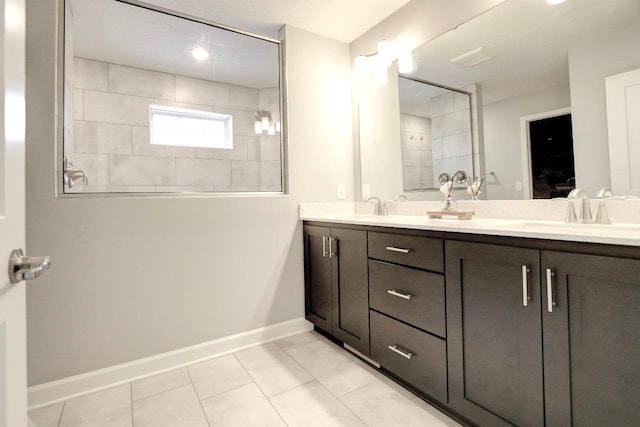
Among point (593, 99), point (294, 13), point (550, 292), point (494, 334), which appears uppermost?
point (294, 13)

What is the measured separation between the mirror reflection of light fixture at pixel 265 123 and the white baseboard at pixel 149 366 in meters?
1.48

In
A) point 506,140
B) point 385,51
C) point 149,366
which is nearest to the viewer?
point 506,140

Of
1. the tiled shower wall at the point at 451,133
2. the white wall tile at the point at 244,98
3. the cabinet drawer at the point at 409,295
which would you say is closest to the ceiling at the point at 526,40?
the tiled shower wall at the point at 451,133

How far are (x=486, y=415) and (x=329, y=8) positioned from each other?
2421mm

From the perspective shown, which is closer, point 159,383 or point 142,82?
point 159,383

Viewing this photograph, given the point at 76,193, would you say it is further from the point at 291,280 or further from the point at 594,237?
the point at 594,237

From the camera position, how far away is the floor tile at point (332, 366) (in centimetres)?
170

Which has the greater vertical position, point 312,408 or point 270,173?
point 270,173

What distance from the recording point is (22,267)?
0.65m

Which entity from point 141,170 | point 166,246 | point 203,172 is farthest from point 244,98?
point 166,246

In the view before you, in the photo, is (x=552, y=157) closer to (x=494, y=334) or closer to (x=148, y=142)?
(x=494, y=334)

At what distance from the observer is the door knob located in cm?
64

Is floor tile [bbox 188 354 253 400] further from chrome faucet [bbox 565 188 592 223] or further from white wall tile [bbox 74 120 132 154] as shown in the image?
chrome faucet [bbox 565 188 592 223]

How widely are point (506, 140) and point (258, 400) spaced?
74.0 inches
